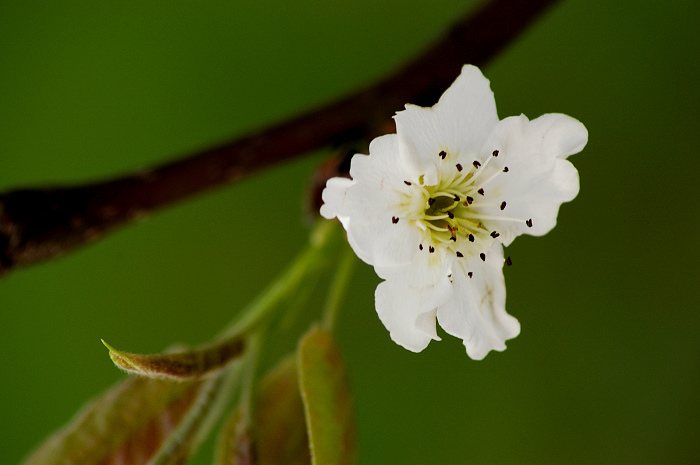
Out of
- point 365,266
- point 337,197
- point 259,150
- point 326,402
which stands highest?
point 365,266

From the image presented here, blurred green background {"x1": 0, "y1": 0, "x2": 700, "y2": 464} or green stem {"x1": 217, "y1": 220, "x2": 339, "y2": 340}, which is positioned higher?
blurred green background {"x1": 0, "y1": 0, "x2": 700, "y2": 464}

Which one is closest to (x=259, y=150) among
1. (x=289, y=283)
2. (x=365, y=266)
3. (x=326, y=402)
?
(x=289, y=283)

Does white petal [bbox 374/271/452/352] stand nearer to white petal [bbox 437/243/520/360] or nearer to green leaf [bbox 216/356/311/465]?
white petal [bbox 437/243/520/360]

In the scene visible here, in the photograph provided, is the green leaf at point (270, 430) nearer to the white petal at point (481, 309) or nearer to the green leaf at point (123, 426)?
the green leaf at point (123, 426)

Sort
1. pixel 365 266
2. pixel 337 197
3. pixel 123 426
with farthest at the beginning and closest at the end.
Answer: pixel 365 266 < pixel 123 426 < pixel 337 197

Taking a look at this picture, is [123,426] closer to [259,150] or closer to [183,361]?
[183,361]

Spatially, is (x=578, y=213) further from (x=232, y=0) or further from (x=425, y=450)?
(x=232, y=0)

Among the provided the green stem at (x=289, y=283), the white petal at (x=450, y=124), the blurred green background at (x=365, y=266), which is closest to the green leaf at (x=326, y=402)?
the green stem at (x=289, y=283)

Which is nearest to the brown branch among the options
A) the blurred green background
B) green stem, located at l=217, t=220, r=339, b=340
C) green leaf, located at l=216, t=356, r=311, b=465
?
green stem, located at l=217, t=220, r=339, b=340
